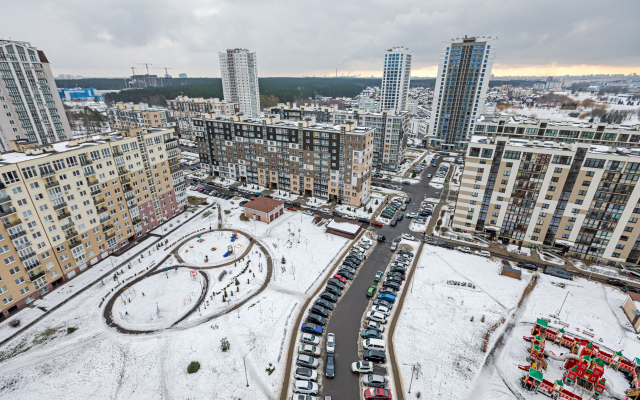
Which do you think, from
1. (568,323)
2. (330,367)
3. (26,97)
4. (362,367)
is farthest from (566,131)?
(26,97)

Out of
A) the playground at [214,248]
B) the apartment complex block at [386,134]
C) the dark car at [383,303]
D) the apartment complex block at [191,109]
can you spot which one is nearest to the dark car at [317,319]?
the dark car at [383,303]

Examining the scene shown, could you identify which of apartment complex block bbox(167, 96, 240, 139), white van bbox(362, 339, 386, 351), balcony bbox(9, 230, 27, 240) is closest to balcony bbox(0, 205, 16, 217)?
balcony bbox(9, 230, 27, 240)

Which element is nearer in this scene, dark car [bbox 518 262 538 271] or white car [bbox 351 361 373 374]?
white car [bbox 351 361 373 374]

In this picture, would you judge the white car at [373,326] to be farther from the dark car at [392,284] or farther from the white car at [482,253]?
the white car at [482,253]

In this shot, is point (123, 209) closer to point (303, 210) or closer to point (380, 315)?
point (303, 210)

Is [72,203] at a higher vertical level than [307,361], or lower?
higher

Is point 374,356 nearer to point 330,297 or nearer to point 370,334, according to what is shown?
point 370,334

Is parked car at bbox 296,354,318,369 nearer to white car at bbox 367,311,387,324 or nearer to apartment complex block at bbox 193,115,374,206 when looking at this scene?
white car at bbox 367,311,387,324

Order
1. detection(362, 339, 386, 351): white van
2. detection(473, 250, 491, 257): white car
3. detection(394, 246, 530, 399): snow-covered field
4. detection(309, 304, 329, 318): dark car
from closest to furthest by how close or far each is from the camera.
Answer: detection(394, 246, 530, 399): snow-covered field < detection(362, 339, 386, 351): white van < detection(309, 304, 329, 318): dark car < detection(473, 250, 491, 257): white car
